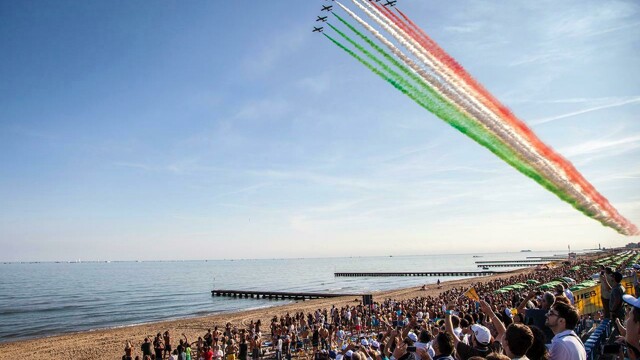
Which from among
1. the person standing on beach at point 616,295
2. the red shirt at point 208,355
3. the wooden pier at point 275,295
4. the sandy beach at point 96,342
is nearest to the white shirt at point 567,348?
the person standing on beach at point 616,295

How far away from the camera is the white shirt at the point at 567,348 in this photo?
3.89 metres

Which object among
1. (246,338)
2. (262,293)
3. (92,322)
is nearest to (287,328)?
(246,338)

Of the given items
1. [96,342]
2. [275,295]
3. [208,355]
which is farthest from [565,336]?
[275,295]

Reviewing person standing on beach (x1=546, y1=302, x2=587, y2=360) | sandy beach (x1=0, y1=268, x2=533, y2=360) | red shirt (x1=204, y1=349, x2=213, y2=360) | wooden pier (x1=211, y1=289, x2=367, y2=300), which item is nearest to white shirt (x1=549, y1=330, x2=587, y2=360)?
person standing on beach (x1=546, y1=302, x2=587, y2=360)

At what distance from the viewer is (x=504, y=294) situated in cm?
3412

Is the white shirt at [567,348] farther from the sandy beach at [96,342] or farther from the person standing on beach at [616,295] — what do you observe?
the sandy beach at [96,342]

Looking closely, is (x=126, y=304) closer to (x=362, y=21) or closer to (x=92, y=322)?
(x=92, y=322)

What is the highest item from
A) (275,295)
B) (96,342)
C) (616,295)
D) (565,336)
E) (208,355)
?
(565,336)

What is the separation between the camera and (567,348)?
12.9 ft

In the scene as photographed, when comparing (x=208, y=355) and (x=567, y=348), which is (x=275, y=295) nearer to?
(x=208, y=355)

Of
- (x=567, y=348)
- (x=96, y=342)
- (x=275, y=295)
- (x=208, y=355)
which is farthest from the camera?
Answer: (x=275, y=295)

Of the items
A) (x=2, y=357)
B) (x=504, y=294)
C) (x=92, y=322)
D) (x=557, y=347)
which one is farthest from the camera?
(x=92, y=322)

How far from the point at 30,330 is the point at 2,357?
562 inches

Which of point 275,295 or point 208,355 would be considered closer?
point 208,355
